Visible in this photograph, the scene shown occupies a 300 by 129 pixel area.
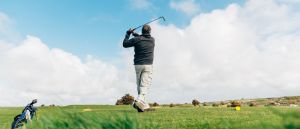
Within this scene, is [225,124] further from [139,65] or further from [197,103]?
[197,103]

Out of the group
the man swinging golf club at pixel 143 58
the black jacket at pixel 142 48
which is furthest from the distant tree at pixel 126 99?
the black jacket at pixel 142 48

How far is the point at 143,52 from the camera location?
16719 mm

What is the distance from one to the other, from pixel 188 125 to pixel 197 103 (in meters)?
30.7

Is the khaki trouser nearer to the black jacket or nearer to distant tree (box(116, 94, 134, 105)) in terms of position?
the black jacket

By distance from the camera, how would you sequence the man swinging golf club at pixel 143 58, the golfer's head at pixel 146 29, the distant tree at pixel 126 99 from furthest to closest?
the distant tree at pixel 126 99, the golfer's head at pixel 146 29, the man swinging golf club at pixel 143 58

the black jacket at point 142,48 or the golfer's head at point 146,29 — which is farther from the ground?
the golfer's head at point 146,29

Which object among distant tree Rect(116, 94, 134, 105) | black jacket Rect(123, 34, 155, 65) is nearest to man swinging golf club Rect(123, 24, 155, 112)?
black jacket Rect(123, 34, 155, 65)

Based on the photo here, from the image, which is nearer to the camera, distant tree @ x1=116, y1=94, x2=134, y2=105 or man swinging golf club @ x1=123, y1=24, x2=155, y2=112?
man swinging golf club @ x1=123, y1=24, x2=155, y2=112

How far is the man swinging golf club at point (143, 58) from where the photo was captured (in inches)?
659

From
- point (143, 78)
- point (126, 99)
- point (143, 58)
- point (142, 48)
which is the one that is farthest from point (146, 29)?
point (126, 99)

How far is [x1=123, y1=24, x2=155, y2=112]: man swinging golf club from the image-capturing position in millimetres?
16734

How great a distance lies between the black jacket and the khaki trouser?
168 millimetres

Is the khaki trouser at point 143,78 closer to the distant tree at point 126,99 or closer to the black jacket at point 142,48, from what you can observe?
the black jacket at point 142,48

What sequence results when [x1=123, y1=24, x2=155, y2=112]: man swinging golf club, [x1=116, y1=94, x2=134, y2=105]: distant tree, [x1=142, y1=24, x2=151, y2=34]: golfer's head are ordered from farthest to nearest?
[x1=116, y1=94, x2=134, y2=105]: distant tree < [x1=142, y1=24, x2=151, y2=34]: golfer's head < [x1=123, y1=24, x2=155, y2=112]: man swinging golf club
